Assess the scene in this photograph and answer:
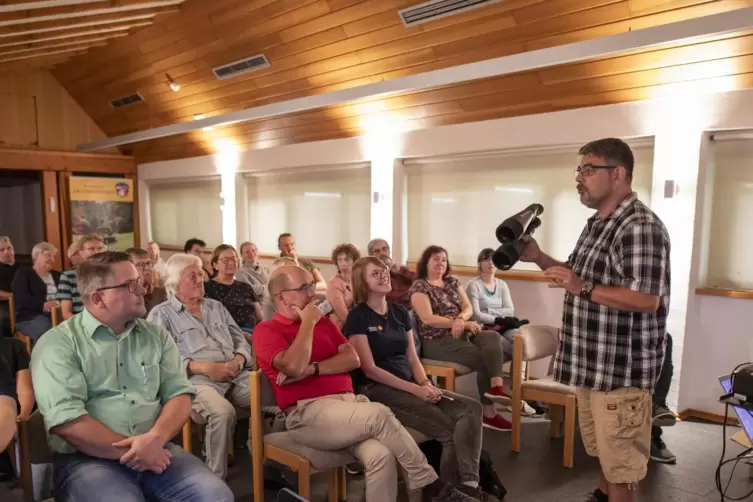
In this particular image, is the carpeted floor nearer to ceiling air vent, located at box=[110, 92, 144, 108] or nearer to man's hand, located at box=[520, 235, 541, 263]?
man's hand, located at box=[520, 235, 541, 263]

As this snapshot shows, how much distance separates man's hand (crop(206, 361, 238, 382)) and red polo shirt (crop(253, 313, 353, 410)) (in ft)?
1.57

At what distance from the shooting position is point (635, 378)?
179cm

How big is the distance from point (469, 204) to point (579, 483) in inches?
114

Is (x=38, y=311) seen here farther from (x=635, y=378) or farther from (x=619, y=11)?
(x=619, y=11)

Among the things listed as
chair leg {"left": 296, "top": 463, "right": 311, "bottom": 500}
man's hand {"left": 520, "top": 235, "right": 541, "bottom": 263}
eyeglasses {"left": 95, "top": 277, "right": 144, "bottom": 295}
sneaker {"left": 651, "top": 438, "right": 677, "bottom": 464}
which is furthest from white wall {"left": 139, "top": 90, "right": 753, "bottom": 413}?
eyeglasses {"left": 95, "top": 277, "right": 144, "bottom": 295}

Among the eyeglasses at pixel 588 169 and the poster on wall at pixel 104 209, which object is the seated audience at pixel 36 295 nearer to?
the poster on wall at pixel 104 209

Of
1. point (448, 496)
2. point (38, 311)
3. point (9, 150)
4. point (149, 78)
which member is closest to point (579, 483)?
point (448, 496)

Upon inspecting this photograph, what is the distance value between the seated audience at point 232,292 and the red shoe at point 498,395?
1.69 metres

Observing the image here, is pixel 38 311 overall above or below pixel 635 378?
below

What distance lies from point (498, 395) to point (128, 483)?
7.80 feet

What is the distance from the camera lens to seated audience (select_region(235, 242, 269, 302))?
4340 millimetres

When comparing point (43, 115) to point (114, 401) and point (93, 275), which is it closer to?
point (93, 275)

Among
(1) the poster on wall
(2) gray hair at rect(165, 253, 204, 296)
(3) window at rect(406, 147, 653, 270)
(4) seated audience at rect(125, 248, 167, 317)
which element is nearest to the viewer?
(2) gray hair at rect(165, 253, 204, 296)

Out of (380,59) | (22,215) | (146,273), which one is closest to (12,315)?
(146,273)
